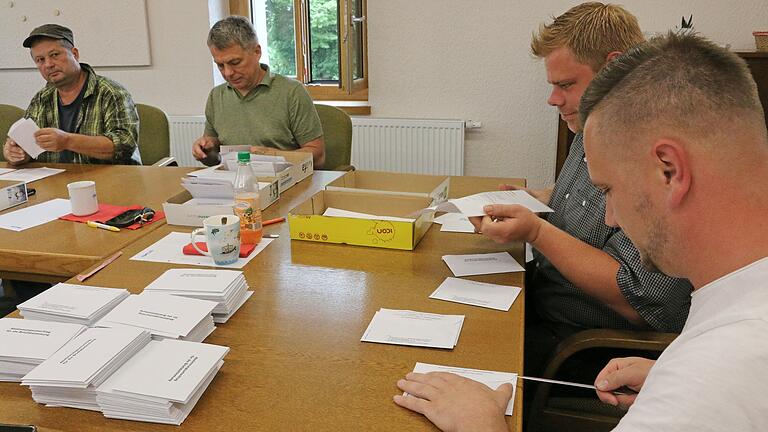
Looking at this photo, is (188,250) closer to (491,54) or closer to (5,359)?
(5,359)

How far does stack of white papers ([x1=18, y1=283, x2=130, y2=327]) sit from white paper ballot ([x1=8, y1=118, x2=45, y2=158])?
5.05ft

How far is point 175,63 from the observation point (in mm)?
4023

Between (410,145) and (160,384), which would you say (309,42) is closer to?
(410,145)

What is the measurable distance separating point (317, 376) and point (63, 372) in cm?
39

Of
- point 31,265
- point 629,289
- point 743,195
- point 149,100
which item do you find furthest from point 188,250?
point 149,100

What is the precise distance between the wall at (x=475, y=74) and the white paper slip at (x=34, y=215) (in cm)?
218

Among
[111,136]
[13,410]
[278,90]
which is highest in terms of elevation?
[278,90]

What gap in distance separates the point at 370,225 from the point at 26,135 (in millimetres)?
1789

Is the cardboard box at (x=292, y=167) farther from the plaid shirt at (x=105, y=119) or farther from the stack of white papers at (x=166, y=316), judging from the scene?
the stack of white papers at (x=166, y=316)

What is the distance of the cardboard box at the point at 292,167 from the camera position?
84.5 inches

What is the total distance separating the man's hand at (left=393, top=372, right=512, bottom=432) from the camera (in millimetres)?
865

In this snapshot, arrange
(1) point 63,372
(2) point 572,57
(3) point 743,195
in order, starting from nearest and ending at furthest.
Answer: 1. (3) point 743,195
2. (1) point 63,372
3. (2) point 572,57

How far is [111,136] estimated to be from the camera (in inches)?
106

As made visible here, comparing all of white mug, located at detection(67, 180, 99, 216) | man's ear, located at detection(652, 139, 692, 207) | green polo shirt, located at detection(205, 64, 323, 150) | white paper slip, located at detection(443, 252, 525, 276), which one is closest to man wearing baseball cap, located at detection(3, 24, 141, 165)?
green polo shirt, located at detection(205, 64, 323, 150)
